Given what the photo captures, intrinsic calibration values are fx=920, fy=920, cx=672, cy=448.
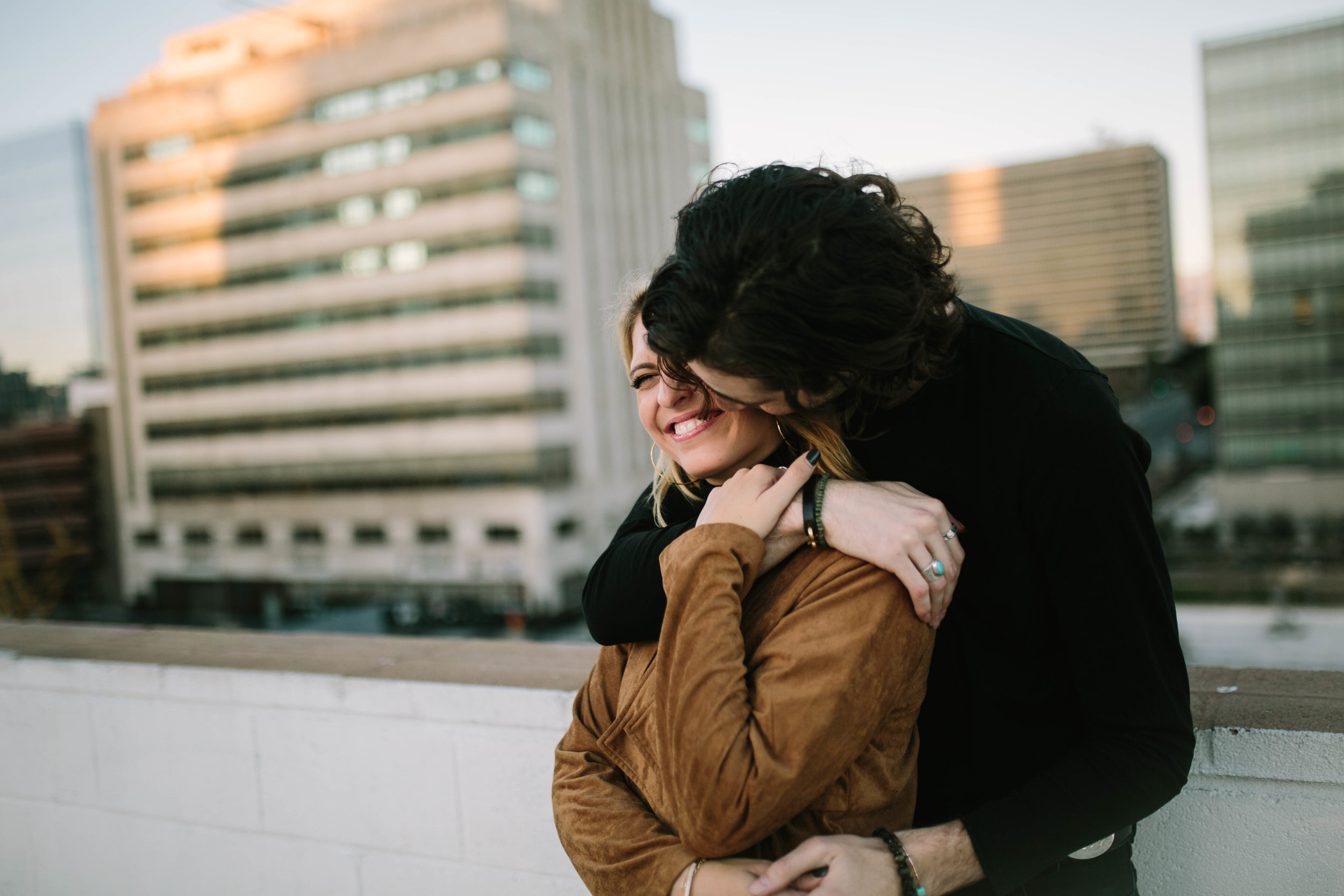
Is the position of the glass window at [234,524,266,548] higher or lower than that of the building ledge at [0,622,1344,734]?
lower

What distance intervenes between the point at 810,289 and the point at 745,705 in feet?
1.57

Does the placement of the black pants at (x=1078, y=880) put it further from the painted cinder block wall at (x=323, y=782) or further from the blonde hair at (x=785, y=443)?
the blonde hair at (x=785, y=443)

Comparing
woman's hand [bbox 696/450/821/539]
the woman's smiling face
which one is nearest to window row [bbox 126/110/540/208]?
the woman's smiling face

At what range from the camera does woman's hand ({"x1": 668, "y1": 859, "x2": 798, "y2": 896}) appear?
1.13 m

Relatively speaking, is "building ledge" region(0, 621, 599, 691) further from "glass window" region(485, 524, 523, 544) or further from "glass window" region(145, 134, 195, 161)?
"glass window" region(145, 134, 195, 161)

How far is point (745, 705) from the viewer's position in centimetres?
106

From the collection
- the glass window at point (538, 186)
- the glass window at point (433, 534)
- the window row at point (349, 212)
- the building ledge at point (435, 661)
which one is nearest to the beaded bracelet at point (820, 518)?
the building ledge at point (435, 661)

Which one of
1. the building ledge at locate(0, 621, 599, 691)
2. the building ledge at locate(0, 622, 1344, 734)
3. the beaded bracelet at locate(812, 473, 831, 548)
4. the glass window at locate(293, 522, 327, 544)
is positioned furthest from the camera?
the glass window at locate(293, 522, 327, 544)

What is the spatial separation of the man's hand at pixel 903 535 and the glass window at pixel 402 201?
4803 cm

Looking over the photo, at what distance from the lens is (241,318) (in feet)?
168

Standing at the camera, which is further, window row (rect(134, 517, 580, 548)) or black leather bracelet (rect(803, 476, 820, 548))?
window row (rect(134, 517, 580, 548))

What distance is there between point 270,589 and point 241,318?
15.3 meters

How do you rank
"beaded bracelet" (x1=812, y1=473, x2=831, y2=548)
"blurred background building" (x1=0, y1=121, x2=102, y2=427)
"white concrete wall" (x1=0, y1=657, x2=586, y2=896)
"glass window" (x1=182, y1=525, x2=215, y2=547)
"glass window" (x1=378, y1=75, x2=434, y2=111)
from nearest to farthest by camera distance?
"beaded bracelet" (x1=812, y1=473, x2=831, y2=548), "white concrete wall" (x1=0, y1=657, x2=586, y2=896), "glass window" (x1=378, y1=75, x2=434, y2=111), "glass window" (x1=182, y1=525, x2=215, y2=547), "blurred background building" (x1=0, y1=121, x2=102, y2=427)

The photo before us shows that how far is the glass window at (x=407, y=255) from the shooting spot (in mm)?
46000
